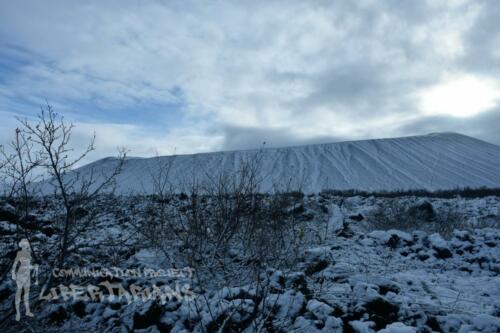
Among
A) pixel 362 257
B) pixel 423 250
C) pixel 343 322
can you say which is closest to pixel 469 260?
pixel 423 250

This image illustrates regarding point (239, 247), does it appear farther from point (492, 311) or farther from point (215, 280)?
point (492, 311)

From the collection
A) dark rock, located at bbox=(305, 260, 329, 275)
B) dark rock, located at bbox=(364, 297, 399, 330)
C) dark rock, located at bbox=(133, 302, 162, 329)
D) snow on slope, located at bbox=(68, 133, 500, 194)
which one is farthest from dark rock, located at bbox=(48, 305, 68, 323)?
snow on slope, located at bbox=(68, 133, 500, 194)

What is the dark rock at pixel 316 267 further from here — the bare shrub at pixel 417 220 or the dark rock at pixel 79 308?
the bare shrub at pixel 417 220

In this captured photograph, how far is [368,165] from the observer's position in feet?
87.6

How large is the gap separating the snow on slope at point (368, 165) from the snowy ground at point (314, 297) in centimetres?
1500

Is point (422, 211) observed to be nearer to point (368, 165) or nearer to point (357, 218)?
point (357, 218)

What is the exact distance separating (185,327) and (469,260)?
466cm

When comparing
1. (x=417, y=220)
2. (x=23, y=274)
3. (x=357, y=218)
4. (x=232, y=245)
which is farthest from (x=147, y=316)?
(x=417, y=220)

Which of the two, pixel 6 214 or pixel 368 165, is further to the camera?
pixel 368 165

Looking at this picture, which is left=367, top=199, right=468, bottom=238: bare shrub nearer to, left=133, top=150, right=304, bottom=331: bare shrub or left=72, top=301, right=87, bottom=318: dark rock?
left=133, top=150, right=304, bottom=331: bare shrub

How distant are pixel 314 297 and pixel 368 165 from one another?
79.7ft

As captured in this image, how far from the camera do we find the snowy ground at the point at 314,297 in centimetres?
330

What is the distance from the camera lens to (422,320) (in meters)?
3.35

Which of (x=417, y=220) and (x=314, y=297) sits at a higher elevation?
(x=314, y=297)
